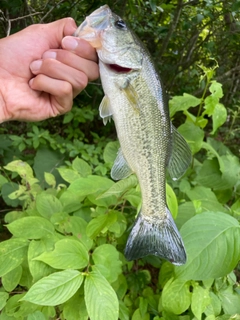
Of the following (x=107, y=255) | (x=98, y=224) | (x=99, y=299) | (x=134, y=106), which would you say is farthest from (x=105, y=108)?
(x=99, y=299)

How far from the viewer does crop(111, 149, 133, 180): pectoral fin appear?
58.7 inches

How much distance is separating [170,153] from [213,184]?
2.47ft

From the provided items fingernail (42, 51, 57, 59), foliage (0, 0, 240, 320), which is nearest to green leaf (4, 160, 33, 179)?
foliage (0, 0, 240, 320)

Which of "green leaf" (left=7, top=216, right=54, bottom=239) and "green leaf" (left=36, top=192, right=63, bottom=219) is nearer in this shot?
"green leaf" (left=7, top=216, right=54, bottom=239)

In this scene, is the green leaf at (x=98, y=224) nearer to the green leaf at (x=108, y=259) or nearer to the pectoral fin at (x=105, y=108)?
the green leaf at (x=108, y=259)

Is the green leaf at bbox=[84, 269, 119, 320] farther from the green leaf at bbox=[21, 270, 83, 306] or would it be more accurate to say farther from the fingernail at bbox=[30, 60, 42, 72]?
the fingernail at bbox=[30, 60, 42, 72]

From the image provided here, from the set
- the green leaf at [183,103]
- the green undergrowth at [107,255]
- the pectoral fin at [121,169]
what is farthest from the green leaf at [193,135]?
the pectoral fin at [121,169]

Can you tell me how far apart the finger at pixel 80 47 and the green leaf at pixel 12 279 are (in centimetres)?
98

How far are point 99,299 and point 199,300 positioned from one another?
531mm

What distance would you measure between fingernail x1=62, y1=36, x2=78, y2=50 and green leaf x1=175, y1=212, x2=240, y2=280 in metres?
0.92

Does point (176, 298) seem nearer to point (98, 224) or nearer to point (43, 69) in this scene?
point (98, 224)

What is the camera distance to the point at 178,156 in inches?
59.5

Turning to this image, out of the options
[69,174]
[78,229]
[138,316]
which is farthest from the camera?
[69,174]

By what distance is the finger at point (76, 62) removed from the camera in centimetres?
149
